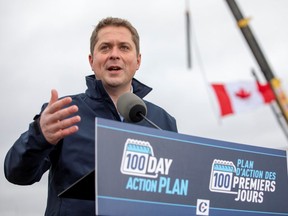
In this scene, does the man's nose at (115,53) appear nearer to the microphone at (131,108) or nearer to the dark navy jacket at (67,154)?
the dark navy jacket at (67,154)

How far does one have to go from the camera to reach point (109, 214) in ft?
6.06

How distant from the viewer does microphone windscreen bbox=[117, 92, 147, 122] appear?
2475mm

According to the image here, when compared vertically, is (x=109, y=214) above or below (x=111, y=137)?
below

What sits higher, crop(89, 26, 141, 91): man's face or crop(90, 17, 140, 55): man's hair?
crop(90, 17, 140, 55): man's hair

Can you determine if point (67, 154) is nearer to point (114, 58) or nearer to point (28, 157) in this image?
point (28, 157)

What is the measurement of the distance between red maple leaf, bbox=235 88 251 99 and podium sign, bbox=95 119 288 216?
389 inches

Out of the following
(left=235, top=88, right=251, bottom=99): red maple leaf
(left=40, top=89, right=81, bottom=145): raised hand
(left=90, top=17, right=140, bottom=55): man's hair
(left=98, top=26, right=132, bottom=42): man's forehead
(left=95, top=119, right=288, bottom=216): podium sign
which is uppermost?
(left=235, top=88, right=251, bottom=99): red maple leaf

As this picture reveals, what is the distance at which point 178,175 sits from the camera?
2.06m

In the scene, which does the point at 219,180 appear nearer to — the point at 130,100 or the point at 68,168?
the point at 130,100

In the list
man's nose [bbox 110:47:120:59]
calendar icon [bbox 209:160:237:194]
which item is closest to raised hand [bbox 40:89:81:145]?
calendar icon [bbox 209:160:237:194]

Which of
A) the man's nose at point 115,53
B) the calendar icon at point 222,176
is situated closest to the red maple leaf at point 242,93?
the man's nose at point 115,53

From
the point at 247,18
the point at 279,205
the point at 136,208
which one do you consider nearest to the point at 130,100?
the point at 136,208

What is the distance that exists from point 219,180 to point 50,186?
1.18 m

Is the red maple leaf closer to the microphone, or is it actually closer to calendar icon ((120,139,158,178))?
the microphone
